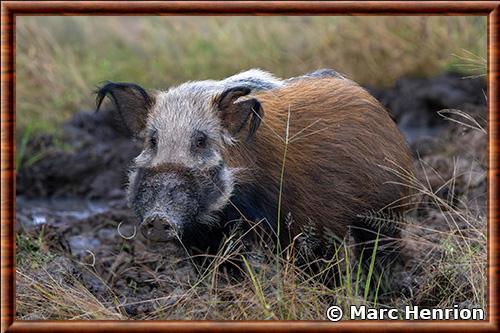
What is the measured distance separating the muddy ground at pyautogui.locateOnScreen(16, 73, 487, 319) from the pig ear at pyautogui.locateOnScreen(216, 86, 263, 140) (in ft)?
2.99

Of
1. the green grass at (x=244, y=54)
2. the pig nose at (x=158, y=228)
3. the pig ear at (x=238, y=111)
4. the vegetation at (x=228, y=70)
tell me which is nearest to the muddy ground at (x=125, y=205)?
the vegetation at (x=228, y=70)

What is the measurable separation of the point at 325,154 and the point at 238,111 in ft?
2.16

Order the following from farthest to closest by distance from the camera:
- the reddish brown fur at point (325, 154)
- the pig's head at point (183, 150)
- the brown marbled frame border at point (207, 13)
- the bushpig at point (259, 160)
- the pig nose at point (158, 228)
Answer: the reddish brown fur at point (325, 154) < the bushpig at point (259, 160) < the pig's head at point (183, 150) < the pig nose at point (158, 228) < the brown marbled frame border at point (207, 13)

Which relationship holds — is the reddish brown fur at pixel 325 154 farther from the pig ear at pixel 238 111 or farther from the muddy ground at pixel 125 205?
the muddy ground at pixel 125 205

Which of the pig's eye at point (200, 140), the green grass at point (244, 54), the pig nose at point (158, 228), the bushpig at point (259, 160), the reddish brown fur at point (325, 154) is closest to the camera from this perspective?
the pig nose at point (158, 228)

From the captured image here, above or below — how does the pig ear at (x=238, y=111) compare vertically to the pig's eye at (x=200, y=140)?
above

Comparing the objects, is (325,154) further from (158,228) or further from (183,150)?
(158,228)

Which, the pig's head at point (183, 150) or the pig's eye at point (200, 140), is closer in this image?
the pig's head at point (183, 150)

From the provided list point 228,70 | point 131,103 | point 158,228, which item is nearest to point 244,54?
point 228,70

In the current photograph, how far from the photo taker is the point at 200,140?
19.4 feet

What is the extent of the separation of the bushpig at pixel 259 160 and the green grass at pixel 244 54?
22.9 feet

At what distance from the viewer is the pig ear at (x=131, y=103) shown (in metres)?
6.20

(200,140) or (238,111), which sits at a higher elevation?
(238,111)

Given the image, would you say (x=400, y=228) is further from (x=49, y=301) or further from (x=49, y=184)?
(x=49, y=184)
